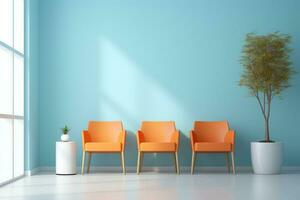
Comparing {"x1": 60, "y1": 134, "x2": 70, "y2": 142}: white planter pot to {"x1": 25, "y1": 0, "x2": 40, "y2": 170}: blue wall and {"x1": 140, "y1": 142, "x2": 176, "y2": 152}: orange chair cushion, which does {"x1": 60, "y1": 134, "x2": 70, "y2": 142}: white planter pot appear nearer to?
{"x1": 25, "y1": 0, "x2": 40, "y2": 170}: blue wall

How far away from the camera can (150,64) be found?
28.9ft

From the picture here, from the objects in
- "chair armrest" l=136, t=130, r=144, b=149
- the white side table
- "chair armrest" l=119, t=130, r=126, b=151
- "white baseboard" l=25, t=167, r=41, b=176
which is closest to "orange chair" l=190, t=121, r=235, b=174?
"chair armrest" l=136, t=130, r=144, b=149

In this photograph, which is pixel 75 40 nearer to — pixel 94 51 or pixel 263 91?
pixel 94 51

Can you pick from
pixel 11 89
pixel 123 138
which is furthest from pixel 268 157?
pixel 11 89

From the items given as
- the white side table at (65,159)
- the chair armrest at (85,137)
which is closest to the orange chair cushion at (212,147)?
the chair armrest at (85,137)

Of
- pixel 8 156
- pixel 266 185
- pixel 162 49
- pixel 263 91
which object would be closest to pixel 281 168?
pixel 263 91

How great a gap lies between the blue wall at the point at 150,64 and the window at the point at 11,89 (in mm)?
985

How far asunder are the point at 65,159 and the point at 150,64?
2.14 metres

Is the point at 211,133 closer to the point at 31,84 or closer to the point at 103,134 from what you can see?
the point at 103,134

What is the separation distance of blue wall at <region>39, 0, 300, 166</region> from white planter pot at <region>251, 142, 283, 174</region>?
65 cm

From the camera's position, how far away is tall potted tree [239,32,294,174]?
26.3 feet

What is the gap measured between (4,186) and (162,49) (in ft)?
11.9

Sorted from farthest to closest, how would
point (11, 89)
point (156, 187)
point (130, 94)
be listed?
point (130, 94) < point (11, 89) < point (156, 187)

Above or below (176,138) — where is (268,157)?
below
